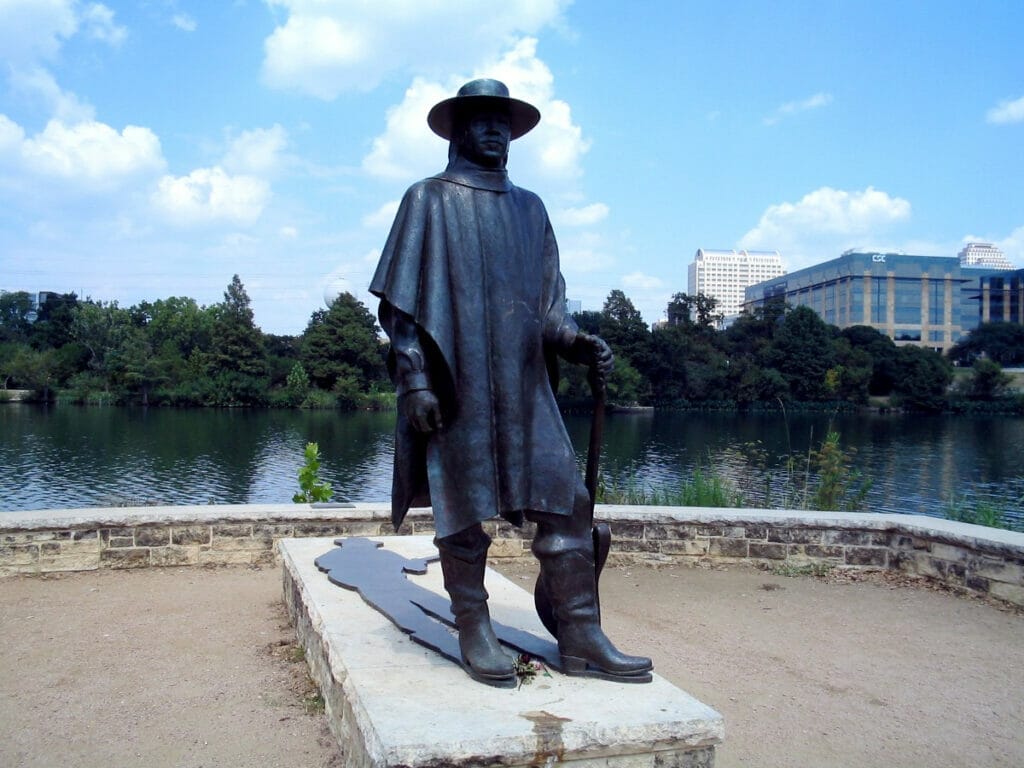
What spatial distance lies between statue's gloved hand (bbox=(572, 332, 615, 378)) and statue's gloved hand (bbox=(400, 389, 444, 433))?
0.63 metres

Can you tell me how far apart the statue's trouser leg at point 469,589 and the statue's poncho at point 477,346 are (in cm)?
13

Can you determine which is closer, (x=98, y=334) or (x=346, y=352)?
(x=346, y=352)

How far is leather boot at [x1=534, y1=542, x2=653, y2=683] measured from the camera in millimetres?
3258

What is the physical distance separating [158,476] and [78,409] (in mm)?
27248

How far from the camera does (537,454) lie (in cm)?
329

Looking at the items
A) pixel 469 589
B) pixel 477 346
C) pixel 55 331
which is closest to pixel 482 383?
pixel 477 346

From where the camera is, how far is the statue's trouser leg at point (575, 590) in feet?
10.7

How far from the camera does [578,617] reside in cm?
330

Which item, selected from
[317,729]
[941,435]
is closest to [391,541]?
[317,729]

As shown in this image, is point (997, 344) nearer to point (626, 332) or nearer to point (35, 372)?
point (626, 332)

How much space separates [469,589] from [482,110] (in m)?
1.83

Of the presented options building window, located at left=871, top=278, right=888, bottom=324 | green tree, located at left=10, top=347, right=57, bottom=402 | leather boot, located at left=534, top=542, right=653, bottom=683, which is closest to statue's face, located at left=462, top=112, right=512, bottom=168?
leather boot, located at left=534, top=542, right=653, bottom=683

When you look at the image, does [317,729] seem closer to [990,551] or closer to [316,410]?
[990,551]

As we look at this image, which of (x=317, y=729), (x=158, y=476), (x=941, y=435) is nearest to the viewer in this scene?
(x=317, y=729)
